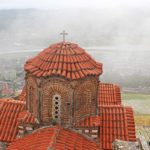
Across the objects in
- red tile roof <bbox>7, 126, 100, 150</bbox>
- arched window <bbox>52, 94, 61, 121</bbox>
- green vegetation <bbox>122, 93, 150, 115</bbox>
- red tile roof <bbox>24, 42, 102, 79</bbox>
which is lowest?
green vegetation <bbox>122, 93, 150, 115</bbox>

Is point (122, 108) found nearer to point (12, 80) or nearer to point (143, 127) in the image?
point (143, 127)

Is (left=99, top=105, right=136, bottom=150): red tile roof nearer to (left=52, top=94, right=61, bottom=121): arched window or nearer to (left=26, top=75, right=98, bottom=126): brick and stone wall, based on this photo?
(left=26, top=75, right=98, bottom=126): brick and stone wall

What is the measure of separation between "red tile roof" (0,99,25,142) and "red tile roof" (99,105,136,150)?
3.82 m

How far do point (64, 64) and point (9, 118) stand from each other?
3731 mm

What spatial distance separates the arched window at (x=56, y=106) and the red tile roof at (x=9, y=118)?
6.88 ft

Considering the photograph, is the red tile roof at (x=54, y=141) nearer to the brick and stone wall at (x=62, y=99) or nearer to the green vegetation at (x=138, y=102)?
the brick and stone wall at (x=62, y=99)

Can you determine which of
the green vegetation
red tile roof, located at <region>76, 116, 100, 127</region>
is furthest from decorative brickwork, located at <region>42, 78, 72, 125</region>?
the green vegetation

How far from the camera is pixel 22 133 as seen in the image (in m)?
13.7

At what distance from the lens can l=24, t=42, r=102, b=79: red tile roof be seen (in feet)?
43.7


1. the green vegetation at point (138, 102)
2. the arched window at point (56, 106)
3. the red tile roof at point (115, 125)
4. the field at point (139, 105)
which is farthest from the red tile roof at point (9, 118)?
the green vegetation at point (138, 102)

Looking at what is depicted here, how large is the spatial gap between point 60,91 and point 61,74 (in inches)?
29.6

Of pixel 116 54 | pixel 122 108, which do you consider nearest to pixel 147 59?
pixel 116 54

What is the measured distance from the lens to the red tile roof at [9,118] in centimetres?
1422

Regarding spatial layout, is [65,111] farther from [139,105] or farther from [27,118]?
[139,105]
